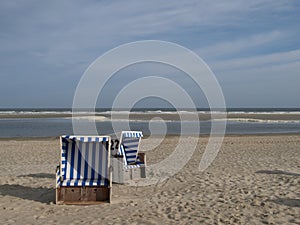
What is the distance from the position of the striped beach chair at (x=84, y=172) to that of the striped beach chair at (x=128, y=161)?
1373 millimetres

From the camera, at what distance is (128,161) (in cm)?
941

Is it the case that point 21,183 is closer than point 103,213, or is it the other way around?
point 103,213

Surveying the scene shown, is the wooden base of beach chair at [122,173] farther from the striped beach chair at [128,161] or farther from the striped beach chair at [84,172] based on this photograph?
the striped beach chair at [84,172]

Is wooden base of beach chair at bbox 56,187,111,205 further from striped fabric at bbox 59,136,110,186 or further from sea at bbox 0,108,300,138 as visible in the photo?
sea at bbox 0,108,300,138

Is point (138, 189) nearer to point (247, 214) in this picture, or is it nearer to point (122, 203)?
Answer: point (122, 203)

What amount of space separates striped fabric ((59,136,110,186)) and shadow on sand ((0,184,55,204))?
634 millimetres

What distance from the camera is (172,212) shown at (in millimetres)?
6172

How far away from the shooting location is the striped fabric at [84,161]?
7.10 metres

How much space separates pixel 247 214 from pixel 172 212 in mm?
1184

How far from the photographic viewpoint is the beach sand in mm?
5887

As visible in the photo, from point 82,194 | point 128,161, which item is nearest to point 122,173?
point 128,161

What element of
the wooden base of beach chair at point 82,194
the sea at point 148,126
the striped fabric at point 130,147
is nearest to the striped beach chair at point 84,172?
the wooden base of beach chair at point 82,194

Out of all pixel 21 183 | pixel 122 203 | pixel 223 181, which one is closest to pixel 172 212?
pixel 122 203

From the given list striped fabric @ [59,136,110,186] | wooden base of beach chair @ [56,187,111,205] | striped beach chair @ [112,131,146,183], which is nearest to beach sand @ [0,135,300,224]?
wooden base of beach chair @ [56,187,111,205]
